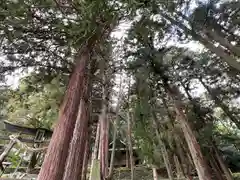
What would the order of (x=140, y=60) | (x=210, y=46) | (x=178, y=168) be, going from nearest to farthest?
(x=210, y=46)
(x=140, y=60)
(x=178, y=168)

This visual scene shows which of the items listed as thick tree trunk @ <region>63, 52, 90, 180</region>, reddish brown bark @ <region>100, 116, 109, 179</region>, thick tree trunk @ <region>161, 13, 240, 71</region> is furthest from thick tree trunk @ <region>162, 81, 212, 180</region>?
thick tree trunk @ <region>63, 52, 90, 180</region>

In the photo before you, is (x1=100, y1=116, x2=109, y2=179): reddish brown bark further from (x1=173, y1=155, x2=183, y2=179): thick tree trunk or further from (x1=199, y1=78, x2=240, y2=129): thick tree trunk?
(x1=199, y1=78, x2=240, y2=129): thick tree trunk

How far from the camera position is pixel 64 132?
264 centimetres

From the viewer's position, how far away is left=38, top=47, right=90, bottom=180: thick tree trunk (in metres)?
2.31

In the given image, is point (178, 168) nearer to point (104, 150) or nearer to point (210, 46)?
point (104, 150)

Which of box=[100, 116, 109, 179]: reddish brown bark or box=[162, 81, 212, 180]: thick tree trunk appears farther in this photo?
box=[162, 81, 212, 180]: thick tree trunk

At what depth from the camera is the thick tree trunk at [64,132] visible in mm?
2312

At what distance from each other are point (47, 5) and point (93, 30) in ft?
3.06

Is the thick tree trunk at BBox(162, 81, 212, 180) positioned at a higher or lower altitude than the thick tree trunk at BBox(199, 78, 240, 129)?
lower

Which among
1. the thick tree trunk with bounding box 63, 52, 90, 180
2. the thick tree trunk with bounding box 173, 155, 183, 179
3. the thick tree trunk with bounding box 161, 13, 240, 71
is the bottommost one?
the thick tree trunk with bounding box 63, 52, 90, 180

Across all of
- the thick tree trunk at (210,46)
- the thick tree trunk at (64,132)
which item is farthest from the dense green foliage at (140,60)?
the thick tree trunk at (64,132)

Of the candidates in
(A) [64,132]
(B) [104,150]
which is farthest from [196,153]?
(A) [64,132]

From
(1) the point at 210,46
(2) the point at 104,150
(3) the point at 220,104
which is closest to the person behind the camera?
(2) the point at 104,150

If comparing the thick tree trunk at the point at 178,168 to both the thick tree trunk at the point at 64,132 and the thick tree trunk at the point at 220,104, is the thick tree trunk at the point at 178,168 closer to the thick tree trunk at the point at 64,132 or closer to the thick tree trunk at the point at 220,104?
the thick tree trunk at the point at 220,104
